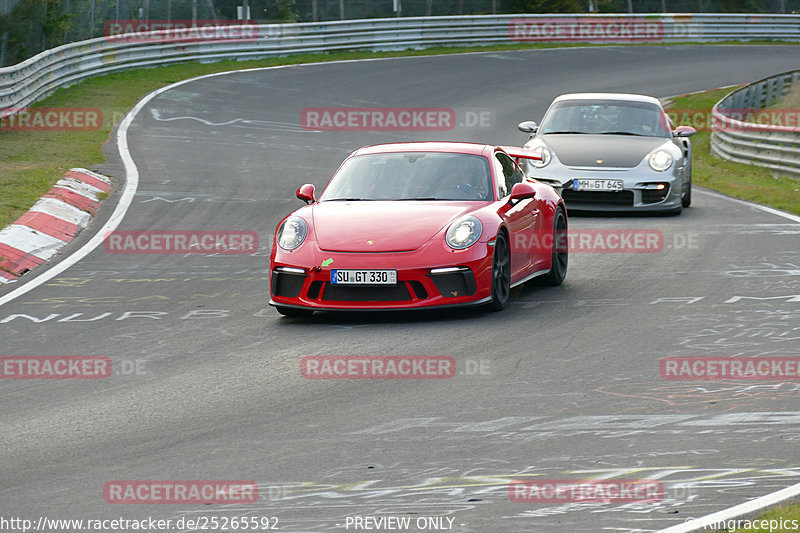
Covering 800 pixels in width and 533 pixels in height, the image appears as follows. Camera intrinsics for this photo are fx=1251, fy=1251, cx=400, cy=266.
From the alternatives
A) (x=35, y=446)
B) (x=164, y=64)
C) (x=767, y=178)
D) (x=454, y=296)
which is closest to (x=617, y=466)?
(x=35, y=446)

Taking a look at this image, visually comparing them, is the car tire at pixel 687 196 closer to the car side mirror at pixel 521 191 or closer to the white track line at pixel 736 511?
the car side mirror at pixel 521 191

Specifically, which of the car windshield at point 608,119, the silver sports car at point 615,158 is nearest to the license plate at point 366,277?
the silver sports car at point 615,158

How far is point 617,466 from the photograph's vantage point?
5621mm

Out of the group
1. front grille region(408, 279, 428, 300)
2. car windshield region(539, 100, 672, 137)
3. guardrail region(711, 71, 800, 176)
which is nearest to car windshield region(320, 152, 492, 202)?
front grille region(408, 279, 428, 300)

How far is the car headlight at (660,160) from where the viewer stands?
1553cm

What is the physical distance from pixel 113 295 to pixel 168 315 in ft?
3.81

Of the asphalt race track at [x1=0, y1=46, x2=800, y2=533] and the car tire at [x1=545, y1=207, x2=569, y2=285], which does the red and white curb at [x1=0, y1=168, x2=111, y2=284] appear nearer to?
the asphalt race track at [x1=0, y1=46, x2=800, y2=533]

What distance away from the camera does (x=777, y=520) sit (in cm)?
472

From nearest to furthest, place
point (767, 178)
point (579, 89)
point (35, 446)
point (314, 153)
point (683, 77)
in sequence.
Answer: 1. point (35, 446)
2. point (767, 178)
3. point (314, 153)
4. point (579, 89)
5. point (683, 77)

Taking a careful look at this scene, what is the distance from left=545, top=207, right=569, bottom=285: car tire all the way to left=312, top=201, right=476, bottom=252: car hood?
1.27m

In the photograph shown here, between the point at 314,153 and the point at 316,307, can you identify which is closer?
the point at 316,307

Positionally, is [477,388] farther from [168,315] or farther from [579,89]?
[579,89]

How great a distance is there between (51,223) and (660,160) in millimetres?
7381

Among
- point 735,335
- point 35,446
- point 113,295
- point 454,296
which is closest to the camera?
point 35,446
